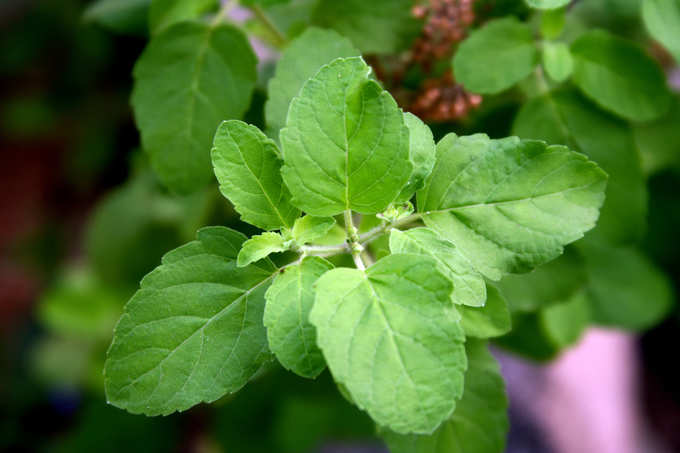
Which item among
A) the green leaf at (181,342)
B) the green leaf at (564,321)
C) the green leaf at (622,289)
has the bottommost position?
the green leaf at (622,289)

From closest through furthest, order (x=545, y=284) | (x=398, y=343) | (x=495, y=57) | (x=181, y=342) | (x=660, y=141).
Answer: (x=398, y=343)
(x=181, y=342)
(x=495, y=57)
(x=545, y=284)
(x=660, y=141)

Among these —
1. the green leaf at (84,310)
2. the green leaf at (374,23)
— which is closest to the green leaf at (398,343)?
the green leaf at (374,23)

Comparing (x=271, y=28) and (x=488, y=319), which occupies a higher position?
(x=271, y=28)

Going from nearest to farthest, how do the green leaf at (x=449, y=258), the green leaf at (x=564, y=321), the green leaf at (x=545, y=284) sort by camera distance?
the green leaf at (x=449, y=258)
the green leaf at (x=545, y=284)
the green leaf at (x=564, y=321)

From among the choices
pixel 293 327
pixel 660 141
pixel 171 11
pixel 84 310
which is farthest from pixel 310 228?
pixel 84 310

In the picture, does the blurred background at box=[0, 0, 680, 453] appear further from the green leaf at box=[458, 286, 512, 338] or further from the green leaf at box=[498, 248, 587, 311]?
the green leaf at box=[458, 286, 512, 338]

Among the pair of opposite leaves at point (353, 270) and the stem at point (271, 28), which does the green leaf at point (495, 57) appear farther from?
the stem at point (271, 28)

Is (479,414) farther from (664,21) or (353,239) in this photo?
(664,21)

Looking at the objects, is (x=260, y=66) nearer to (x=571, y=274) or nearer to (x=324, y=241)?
(x=324, y=241)
